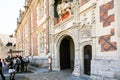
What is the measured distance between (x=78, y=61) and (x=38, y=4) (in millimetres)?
11821

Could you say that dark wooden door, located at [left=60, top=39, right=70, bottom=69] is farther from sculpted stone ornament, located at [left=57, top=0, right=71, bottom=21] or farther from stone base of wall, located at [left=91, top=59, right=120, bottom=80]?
stone base of wall, located at [left=91, top=59, right=120, bottom=80]

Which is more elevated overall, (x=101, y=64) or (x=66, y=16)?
(x=66, y=16)

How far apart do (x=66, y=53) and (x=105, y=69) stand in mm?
8662

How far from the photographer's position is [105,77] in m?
9.50

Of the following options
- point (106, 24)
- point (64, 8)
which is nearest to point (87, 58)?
point (106, 24)

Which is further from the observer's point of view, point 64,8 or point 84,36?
point 64,8

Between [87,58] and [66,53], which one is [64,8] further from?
[87,58]

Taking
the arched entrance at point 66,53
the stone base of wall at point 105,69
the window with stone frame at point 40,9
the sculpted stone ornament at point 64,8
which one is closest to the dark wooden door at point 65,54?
the arched entrance at point 66,53

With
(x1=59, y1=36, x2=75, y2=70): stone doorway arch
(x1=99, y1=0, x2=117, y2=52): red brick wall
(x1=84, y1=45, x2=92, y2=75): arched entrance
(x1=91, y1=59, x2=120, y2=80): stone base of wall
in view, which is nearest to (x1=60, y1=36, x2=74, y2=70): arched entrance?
(x1=59, y1=36, x2=75, y2=70): stone doorway arch

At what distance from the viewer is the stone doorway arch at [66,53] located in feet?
58.3

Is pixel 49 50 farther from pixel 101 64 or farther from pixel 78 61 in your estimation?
pixel 101 64

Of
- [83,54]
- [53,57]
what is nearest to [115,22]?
[83,54]

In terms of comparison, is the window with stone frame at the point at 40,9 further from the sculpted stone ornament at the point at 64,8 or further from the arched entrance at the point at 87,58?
the arched entrance at the point at 87,58

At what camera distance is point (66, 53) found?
18.1m
